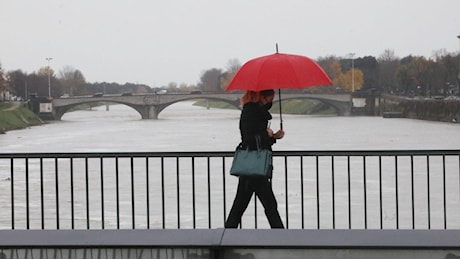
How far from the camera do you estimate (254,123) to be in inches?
241

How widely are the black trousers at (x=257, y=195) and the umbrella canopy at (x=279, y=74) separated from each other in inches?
30.6

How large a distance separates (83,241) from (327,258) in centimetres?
142

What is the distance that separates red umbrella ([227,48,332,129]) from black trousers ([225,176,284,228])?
78 cm

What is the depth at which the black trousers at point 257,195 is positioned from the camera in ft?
20.5

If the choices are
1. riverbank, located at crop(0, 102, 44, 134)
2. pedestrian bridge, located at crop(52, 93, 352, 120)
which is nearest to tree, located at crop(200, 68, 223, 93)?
pedestrian bridge, located at crop(52, 93, 352, 120)

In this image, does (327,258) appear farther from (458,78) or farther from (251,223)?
(458,78)

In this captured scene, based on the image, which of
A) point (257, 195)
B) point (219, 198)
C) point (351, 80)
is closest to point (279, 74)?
point (257, 195)

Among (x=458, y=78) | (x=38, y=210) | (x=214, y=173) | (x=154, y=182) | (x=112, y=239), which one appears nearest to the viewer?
(x=112, y=239)

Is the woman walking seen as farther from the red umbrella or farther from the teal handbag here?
the red umbrella

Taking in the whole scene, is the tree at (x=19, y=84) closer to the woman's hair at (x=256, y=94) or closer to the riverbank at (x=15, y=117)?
the riverbank at (x=15, y=117)

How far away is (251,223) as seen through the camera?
16.0 metres

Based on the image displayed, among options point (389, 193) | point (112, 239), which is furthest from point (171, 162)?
point (112, 239)

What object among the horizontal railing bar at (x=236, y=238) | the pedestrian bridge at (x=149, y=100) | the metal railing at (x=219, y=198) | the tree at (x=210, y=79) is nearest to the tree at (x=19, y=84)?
the pedestrian bridge at (x=149, y=100)

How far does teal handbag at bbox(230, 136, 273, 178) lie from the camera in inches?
241
